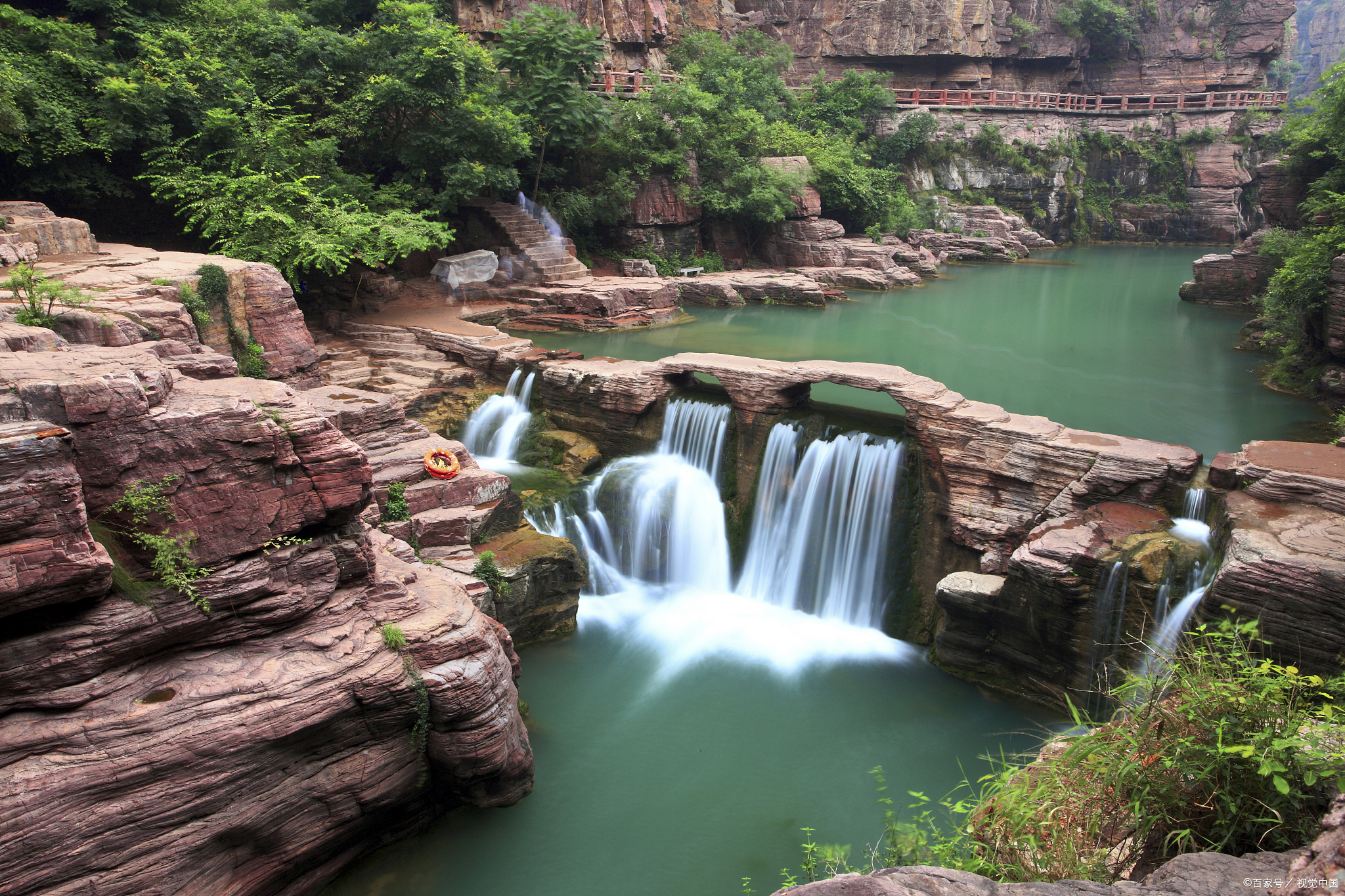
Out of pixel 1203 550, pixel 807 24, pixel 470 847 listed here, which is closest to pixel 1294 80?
pixel 807 24

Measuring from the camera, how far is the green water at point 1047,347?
12.9 meters

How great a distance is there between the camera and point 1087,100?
37.9 metres

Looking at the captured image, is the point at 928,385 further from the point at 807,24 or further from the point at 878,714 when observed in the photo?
the point at 807,24

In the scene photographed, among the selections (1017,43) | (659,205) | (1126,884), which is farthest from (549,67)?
(1017,43)

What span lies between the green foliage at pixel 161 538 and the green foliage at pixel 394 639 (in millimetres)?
1146

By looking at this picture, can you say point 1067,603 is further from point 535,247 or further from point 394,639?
point 535,247

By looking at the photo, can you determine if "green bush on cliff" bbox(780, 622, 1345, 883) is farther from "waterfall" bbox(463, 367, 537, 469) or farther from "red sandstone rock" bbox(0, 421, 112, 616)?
"waterfall" bbox(463, 367, 537, 469)

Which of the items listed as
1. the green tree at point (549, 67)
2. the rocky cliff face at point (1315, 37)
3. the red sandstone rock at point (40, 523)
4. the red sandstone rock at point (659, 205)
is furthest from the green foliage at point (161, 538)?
the rocky cliff face at point (1315, 37)

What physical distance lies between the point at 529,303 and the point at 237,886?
14.2 meters

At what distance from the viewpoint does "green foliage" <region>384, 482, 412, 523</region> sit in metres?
8.74

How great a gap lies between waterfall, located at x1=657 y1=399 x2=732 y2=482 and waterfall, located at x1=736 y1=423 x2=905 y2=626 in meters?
0.83

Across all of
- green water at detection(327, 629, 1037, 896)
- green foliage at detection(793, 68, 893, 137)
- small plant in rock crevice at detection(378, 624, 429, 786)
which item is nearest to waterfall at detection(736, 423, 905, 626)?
green water at detection(327, 629, 1037, 896)

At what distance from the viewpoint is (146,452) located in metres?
5.02

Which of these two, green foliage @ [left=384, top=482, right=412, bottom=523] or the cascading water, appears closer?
green foliage @ [left=384, top=482, right=412, bottom=523]
